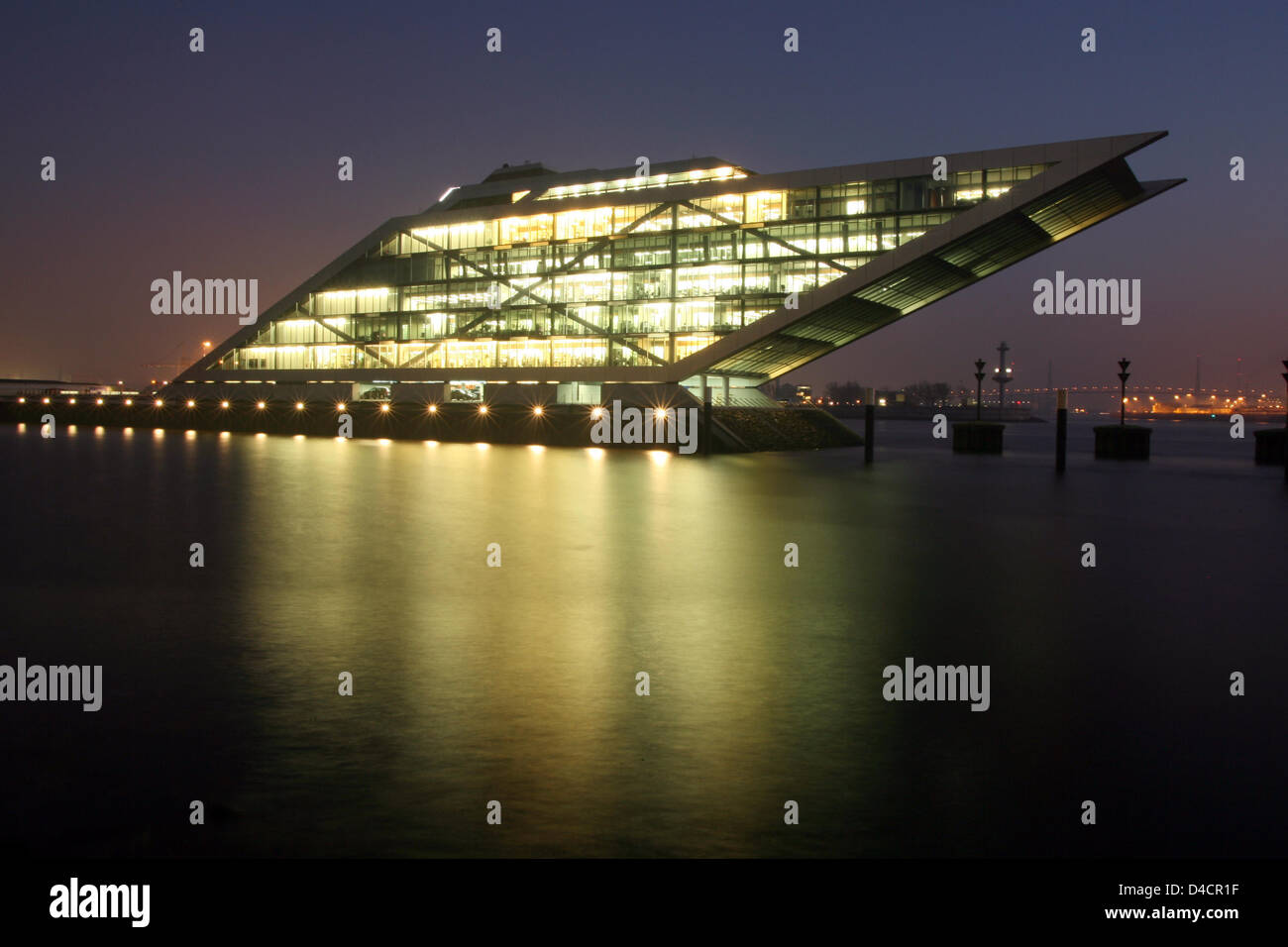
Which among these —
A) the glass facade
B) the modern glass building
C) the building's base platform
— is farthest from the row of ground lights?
the glass facade

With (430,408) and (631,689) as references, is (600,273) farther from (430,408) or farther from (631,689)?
(631,689)

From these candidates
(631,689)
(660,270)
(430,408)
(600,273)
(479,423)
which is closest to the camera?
(631,689)

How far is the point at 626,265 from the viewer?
66062 millimetres

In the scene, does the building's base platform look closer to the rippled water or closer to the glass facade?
the glass facade

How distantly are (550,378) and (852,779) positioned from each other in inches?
2498

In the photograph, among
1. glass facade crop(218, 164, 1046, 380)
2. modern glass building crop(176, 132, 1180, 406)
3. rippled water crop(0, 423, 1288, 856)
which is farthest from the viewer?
glass facade crop(218, 164, 1046, 380)

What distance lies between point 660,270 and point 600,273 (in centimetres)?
453

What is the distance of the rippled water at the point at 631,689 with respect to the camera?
5.43 metres

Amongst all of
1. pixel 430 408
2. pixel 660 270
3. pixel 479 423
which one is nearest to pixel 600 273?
pixel 660 270

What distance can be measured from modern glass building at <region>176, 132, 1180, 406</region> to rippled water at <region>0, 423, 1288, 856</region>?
36.6 metres

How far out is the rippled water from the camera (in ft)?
17.8

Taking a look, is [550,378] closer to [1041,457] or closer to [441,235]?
[441,235]

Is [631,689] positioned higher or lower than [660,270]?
lower

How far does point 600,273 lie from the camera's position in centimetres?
6712
